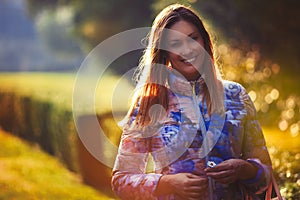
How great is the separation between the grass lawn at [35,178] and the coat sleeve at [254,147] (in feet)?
5.83

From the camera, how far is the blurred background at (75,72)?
13.8ft

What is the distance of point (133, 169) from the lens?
6.66ft

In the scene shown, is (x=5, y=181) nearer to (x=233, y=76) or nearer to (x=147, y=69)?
(x=233, y=76)

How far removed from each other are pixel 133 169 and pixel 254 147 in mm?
424

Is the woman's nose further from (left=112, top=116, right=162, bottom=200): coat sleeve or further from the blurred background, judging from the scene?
the blurred background

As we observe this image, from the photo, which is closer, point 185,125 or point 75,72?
point 185,125

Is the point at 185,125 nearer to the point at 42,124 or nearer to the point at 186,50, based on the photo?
the point at 186,50

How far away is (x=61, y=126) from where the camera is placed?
5.03 m

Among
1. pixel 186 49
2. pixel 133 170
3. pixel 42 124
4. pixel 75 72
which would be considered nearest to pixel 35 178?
pixel 42 124

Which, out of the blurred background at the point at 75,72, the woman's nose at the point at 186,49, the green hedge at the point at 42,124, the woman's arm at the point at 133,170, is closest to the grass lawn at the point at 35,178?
the blurred background at the point at 75,72

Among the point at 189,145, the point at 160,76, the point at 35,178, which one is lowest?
the point at 35,178

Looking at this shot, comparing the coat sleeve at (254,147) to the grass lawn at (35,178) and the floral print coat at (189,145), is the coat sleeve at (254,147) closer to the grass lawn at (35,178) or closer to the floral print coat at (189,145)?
the floral print coat at (189,145)

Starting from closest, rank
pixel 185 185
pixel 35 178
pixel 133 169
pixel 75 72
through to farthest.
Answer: pixel 185 185 → pixel 133 169 → pixel 35 178 → pixel 75 72

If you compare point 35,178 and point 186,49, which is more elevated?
point 186,49
